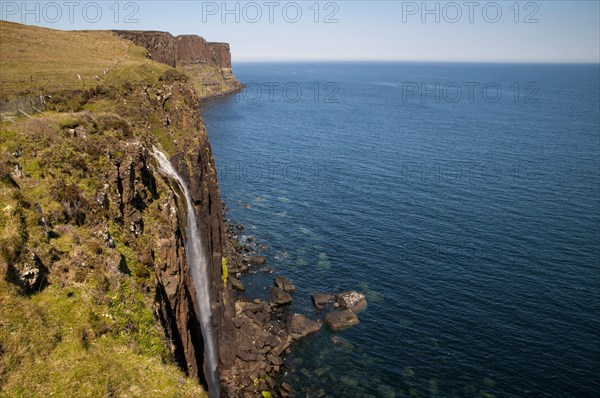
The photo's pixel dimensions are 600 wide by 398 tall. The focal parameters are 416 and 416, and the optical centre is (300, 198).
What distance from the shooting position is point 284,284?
2436 inches

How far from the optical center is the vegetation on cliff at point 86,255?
621 inches

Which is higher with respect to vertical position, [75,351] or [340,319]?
[75,351]

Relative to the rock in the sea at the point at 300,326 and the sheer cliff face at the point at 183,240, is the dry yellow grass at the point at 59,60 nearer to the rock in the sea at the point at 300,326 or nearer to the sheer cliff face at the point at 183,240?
the sheer cliff face at the point at 183,240

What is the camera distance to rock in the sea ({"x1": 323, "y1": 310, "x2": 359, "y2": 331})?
5428 cm

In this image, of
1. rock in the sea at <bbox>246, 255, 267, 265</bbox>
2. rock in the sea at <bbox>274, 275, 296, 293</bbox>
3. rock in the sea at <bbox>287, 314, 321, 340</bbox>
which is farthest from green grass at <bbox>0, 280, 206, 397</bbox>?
rock in the sea at <bbox>246, 255, 267, 265</bbox>

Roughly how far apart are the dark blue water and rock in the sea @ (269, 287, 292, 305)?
64.7 inches

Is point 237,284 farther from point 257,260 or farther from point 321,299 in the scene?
point 321,299

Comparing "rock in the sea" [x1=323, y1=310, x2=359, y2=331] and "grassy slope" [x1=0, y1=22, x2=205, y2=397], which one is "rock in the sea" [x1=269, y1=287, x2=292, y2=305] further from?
"grassy slope" [x1=0, y1=22, x2=205, y2=397]

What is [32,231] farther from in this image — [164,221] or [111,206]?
[164,221]

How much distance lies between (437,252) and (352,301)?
65.7 feet

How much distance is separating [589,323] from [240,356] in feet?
144

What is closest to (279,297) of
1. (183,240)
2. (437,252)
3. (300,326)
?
(300,326)

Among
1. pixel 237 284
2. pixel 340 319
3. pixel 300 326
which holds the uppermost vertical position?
pixel 237 284

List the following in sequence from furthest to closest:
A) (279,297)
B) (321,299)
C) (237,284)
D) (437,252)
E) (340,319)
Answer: (437,252) → (237,284) → (279,297) → (321,299) → (340,319)
